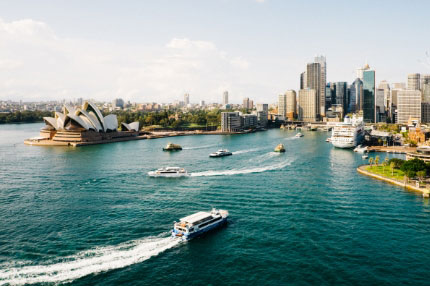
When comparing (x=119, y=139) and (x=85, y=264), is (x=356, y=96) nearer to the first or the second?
(x=119, y=139)

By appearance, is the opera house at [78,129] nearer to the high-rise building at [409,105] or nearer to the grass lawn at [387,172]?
the grass lawn at [387,172]

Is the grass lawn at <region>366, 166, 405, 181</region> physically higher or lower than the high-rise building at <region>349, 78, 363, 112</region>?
lower

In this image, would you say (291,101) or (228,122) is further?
(291,101)

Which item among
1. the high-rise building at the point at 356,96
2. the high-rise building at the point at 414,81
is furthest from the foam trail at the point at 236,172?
the high-rise building at the point at 414,81

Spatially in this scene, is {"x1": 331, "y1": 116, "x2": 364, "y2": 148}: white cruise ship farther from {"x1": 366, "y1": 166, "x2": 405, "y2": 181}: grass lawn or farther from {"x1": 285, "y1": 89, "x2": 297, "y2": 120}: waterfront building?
{"x1": 285, "y1": 89, "x2": 297, "y2": 120}: waterfront building

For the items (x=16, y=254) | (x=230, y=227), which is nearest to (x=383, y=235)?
(x=230, y=227)

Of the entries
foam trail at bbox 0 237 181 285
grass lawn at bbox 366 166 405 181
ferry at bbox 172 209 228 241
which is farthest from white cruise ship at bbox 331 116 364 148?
foam trail at bbox 0 237 181 285

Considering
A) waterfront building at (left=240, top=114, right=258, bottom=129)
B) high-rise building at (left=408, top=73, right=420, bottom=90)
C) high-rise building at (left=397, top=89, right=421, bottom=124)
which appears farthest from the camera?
high-rise building at (left=408, top=73, right=420, bottom=90)

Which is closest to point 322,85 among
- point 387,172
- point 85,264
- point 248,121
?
point 248,121
